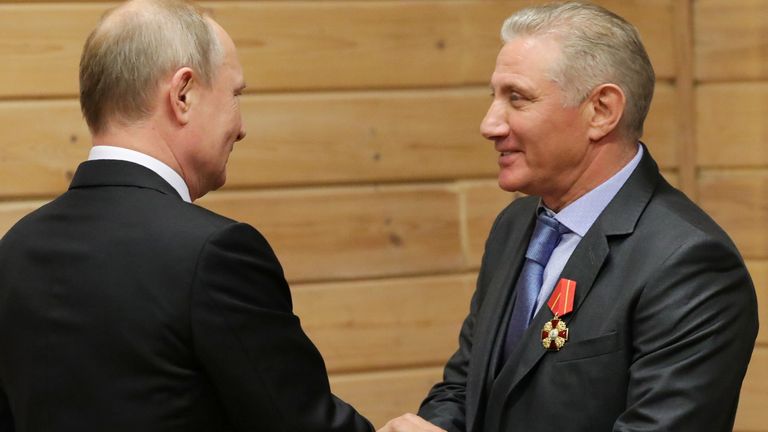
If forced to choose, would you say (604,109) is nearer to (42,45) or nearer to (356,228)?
(356,228)

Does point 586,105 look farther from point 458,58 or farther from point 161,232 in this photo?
point 458,58

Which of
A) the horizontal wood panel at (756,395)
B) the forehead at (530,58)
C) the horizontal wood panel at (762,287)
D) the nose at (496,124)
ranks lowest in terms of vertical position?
the horizontal wood panel at (756,395)

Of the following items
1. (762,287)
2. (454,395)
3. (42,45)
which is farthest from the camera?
(762,287)

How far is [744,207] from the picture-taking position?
3.87m

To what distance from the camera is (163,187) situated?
1824 millimetres

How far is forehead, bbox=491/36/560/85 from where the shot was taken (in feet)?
7.04

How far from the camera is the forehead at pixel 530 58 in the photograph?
2146 millimetres

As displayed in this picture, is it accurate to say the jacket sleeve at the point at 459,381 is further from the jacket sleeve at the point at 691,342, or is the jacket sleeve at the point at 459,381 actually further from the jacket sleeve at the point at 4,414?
the jacket sleeve at the point at 4,414

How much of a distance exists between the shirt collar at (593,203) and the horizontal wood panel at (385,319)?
5.34ft

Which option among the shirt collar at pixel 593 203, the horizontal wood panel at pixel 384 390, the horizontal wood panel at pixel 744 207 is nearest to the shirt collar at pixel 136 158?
the shirt collar at pixel 593 203

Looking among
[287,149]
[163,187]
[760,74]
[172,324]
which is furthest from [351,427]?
[760,74]

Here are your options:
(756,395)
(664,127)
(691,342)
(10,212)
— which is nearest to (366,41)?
(664,127)

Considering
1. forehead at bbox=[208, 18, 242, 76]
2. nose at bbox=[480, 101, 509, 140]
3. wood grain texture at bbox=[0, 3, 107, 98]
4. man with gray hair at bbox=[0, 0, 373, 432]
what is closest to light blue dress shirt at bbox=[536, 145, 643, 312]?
nose at bbox=[480, 101, 509, 140]

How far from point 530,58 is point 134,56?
76cm
